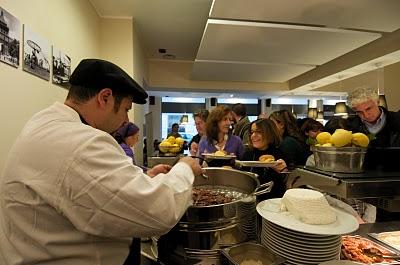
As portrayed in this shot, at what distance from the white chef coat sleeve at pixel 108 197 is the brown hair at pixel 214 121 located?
6.02 feet

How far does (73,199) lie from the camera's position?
630 millimetres

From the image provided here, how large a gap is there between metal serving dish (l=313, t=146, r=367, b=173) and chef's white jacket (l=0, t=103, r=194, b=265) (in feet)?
2.10

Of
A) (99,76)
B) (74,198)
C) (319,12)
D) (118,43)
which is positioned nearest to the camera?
(74,198)

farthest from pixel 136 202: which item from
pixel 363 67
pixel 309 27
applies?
pixel 363 67

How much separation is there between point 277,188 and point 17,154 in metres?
1.31

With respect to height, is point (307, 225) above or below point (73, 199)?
below

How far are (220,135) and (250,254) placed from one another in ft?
5.47

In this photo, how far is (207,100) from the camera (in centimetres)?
762

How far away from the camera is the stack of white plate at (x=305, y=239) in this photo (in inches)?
31.7

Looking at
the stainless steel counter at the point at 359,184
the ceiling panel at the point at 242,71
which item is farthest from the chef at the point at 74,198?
the ceiling panel at the point at 242,71

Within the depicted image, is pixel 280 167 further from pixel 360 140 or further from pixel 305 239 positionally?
pixel 305 239

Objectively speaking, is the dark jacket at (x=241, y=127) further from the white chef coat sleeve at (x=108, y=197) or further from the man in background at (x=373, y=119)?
the white chef coat sleeve at (x=108, y=197)

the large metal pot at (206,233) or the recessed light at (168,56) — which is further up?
the recessed light at (168,56)

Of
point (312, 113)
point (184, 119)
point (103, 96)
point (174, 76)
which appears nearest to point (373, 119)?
point (103, 96)
